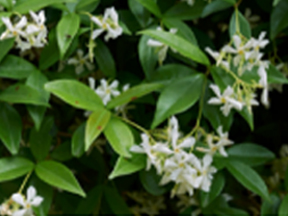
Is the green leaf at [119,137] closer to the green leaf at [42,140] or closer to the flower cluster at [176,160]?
the flower cluster at [176,160]

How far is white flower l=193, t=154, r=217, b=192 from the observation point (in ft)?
2.43

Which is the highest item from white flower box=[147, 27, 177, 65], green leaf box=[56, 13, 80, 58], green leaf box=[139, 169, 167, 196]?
green leaf box=[56, 13, 80, 58]

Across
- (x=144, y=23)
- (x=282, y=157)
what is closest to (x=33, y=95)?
(x=144, y=23)

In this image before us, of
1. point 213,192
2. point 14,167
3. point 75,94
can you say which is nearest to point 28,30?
point 75,94

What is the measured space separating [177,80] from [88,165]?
30cm

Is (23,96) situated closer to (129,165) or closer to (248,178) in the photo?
(129,165)

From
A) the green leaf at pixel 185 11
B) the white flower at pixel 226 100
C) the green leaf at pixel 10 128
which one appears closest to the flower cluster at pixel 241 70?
the white flower at pixel 226 100

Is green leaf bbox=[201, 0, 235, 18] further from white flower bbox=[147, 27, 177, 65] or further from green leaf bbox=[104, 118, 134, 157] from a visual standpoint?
green leaf bbox=[104, 118, 134, 157]

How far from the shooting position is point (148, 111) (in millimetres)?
983

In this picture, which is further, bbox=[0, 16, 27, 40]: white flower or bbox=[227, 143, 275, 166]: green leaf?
bbox=[227, 143, 275, 166]: green leaf

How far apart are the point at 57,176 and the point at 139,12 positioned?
0.33 meters

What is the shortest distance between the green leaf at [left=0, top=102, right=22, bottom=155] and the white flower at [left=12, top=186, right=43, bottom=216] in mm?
79

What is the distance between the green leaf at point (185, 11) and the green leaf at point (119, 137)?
0.23 meters

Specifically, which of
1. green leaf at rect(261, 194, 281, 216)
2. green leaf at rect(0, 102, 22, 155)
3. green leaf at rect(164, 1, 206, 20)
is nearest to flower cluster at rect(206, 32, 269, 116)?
green leaf at rect(164, 1, 206, 20)
